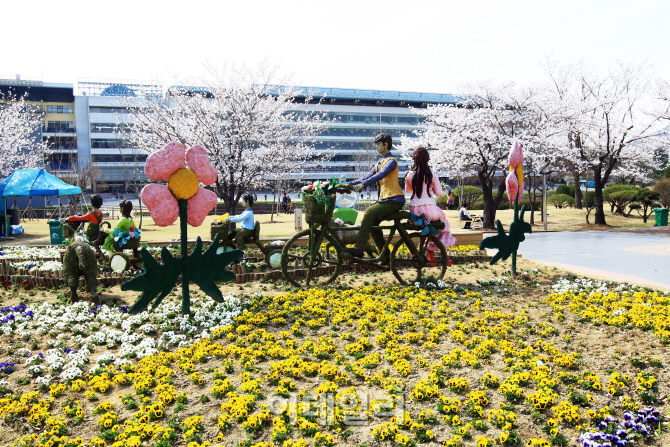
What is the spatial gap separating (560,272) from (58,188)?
16497mm

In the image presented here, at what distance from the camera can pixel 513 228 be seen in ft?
26.2

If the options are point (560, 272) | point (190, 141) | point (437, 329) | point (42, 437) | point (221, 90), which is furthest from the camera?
point (221, 90)

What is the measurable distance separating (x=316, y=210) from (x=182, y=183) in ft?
6.59

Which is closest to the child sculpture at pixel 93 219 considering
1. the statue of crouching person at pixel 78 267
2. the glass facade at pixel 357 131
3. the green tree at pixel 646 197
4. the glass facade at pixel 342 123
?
the statue of crouching person at pixel 78 267

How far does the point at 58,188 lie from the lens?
17.0 metres

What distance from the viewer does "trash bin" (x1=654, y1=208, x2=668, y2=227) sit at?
800 inches

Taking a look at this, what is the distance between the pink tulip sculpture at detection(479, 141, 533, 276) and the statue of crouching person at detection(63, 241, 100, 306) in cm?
595

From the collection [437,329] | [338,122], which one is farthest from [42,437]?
[338,122]

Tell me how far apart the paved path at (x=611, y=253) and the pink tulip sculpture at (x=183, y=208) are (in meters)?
6.37

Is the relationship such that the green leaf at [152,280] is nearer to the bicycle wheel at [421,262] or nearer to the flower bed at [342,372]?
the flower bed at [342,372]

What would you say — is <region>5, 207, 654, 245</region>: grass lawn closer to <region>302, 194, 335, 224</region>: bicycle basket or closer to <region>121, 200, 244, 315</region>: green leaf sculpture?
<region>302, 194, 335, 224</region>: bicycle basket

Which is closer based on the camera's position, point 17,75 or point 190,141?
point 190,141

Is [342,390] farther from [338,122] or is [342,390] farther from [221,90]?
[338,122]

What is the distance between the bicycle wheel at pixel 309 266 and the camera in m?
7.14
